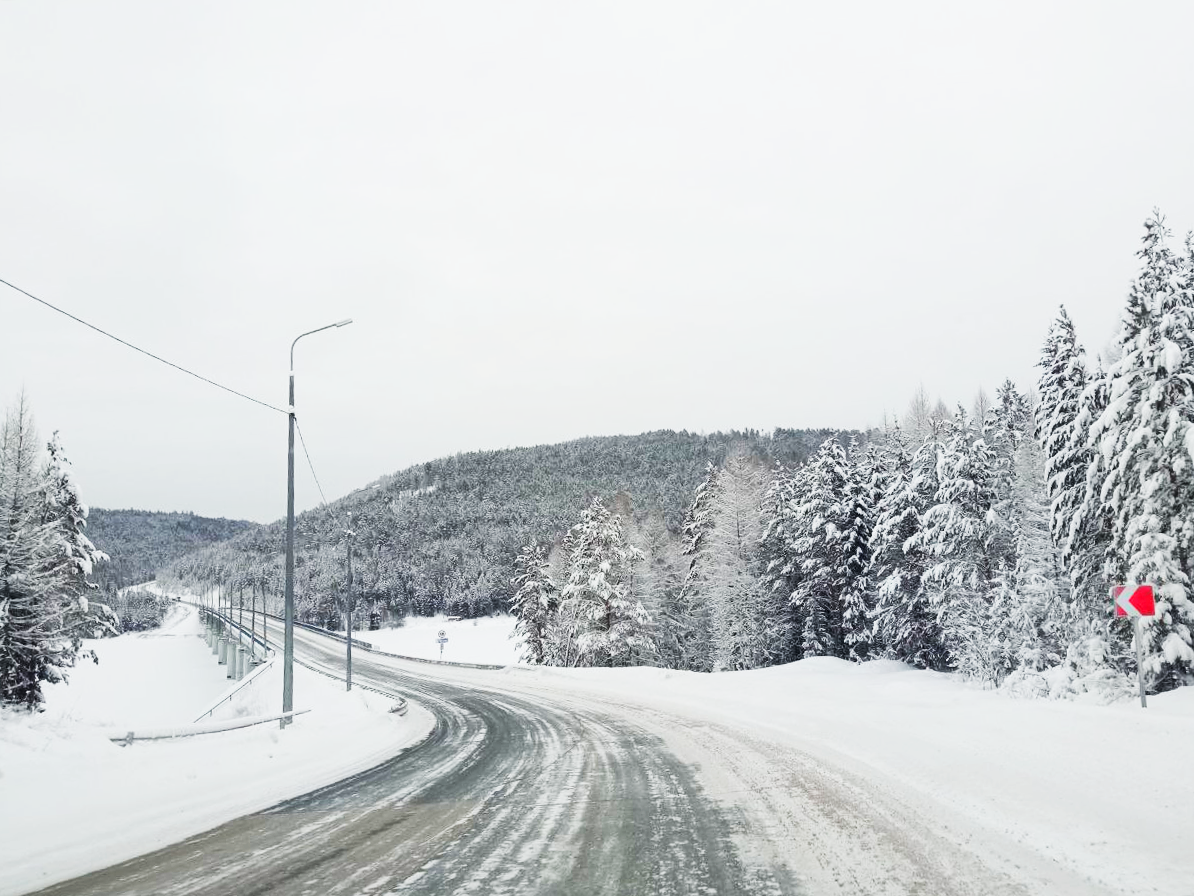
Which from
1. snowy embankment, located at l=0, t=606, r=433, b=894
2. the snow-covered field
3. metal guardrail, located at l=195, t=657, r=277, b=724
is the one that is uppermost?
snowy embankment, located at l=0, t=606, r=433, b=894

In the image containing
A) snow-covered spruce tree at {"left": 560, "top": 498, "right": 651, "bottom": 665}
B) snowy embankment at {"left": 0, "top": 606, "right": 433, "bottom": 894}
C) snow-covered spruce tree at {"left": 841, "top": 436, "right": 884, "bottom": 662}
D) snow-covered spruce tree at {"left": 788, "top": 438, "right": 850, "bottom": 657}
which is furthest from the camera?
snow-covered spruce tree at {"left": 560, "top": 498, "right": 651, "bottom": 665}

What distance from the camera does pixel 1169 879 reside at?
17.9 feet

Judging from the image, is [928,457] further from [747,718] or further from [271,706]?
[271,706]

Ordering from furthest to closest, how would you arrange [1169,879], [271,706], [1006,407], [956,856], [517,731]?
[1006,407] → [271,706] → [517,731] → [956,856] → [1169,879]

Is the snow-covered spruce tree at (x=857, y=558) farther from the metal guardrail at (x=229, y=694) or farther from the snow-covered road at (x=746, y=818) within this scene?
the metal guardrail at (x=229, y=694)

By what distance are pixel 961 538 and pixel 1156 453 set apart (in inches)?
509

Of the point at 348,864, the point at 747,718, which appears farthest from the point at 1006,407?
the point at 348,864

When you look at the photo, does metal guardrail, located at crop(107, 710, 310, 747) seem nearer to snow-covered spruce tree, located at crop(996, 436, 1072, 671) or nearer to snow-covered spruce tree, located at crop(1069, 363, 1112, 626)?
snow-covered spruce tree, located at crop(1069, 363, 1112, 626)

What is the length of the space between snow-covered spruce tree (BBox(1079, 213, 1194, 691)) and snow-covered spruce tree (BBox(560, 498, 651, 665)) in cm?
2671

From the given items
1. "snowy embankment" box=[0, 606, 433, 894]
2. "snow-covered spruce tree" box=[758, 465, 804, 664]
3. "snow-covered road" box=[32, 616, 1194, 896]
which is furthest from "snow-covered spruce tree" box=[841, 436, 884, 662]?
"snowy embankment" box=[0, 606, 433, 894]

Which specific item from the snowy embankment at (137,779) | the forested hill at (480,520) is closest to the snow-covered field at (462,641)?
the forested hill at (480,520)

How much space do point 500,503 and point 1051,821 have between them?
160940 mm

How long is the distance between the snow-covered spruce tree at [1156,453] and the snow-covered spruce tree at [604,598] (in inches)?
1052

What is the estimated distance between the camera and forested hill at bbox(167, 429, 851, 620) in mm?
128000
